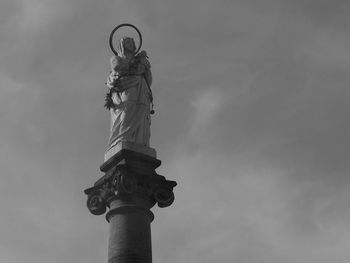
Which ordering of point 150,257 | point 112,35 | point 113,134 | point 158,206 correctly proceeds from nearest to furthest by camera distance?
point 150,257 < point 158,206 < point 113,134 < point 112,35

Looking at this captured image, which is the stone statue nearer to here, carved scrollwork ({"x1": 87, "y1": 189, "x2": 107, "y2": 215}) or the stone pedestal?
the stone pedestal

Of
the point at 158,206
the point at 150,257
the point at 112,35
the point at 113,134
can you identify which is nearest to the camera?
the point at 150,257

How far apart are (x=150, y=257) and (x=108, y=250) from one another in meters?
0.86

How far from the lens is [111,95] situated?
17.6m

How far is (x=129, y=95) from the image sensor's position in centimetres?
1731

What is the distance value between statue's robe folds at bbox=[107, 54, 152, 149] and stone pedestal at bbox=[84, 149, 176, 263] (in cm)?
82

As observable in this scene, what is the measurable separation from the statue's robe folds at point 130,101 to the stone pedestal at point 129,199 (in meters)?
0.82

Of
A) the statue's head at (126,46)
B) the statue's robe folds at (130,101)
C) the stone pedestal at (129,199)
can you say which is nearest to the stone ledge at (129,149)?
the stone pedestal at (129,199)

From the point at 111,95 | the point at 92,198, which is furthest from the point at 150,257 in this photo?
the point at 111,95

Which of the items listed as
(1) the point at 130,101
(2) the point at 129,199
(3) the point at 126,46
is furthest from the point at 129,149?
(3) the point at 126,46

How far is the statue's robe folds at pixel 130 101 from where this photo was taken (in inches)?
656

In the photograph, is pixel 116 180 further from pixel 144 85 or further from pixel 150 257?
pixel 144 85

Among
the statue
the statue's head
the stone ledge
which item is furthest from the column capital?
the statue's head

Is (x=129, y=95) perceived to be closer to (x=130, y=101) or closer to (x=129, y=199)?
(x=130, y=101)
